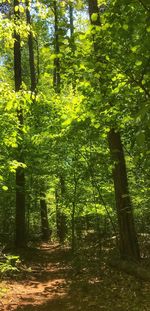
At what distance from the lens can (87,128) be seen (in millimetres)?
9320

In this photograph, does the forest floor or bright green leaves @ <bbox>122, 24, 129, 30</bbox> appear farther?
the forest floor

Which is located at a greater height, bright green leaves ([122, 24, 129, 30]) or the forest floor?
bright green leaves ([122, 24, 129, 30])

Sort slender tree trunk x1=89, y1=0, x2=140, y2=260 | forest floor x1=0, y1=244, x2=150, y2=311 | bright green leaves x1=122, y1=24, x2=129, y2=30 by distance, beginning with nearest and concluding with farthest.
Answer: bright green leaves x1=122, y1=24, x2=129, y2=30
forest floor x1=0, y1=244, x2=150, y2=311
slender tree trunk x1=89, y1=0, x2=140, y2=260

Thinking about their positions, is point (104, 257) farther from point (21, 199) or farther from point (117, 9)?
point (117, 9)

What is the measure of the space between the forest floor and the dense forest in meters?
0.70

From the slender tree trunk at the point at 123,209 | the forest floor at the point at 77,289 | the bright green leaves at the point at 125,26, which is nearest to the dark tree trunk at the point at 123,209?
the slender tree trunk at the point at 123,209

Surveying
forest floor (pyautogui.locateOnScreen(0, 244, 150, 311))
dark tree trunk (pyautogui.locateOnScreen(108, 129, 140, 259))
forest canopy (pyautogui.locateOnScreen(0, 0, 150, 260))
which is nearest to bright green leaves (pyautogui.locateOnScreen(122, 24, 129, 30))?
forest canopy (pyautogui.locateOnScreen(0, 0, 150, 260))

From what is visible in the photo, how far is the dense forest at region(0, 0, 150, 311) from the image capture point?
3.86 metres

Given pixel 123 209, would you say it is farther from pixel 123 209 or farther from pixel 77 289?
pixel 77 289

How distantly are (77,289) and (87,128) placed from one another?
3888 millimetres

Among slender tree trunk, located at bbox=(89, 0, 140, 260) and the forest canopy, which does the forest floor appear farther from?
the forest canopy

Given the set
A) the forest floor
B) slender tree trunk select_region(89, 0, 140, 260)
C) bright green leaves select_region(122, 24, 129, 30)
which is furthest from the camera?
slender tree trunk select_region(89, 0, 140, 260)

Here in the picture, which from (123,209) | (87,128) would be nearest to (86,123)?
(87,128)

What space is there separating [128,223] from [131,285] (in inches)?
73.4
